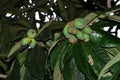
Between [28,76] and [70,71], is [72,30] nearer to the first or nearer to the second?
[70,71]

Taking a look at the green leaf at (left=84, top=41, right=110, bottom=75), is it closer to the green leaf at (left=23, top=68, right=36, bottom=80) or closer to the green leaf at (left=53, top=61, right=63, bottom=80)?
the green leaf at (left=53, top=61, right=63, bottom=80)

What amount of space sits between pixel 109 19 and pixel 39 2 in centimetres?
149

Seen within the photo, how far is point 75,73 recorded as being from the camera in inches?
37.3

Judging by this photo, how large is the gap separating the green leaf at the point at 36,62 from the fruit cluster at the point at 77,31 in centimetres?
18

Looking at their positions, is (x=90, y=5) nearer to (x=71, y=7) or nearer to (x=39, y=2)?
(x=71, y=7)

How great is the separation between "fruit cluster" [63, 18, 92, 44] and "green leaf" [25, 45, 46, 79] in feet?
0.58

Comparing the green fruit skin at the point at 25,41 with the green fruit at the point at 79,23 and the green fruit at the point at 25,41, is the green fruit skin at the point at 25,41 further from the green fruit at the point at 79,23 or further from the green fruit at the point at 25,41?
the green fruit at the point at 79,23

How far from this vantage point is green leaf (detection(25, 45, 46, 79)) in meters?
1.03

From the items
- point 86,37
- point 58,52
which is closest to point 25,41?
point 58,52

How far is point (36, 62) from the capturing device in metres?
1.04

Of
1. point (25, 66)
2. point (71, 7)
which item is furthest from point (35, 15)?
point (25, 66)

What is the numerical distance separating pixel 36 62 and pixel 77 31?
222 millimetres

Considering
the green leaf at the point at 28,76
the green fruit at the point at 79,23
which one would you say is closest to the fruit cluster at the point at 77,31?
the green fruit at the point at 79,23

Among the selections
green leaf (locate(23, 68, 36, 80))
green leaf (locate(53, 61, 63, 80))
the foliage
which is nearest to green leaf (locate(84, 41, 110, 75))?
the foliage
